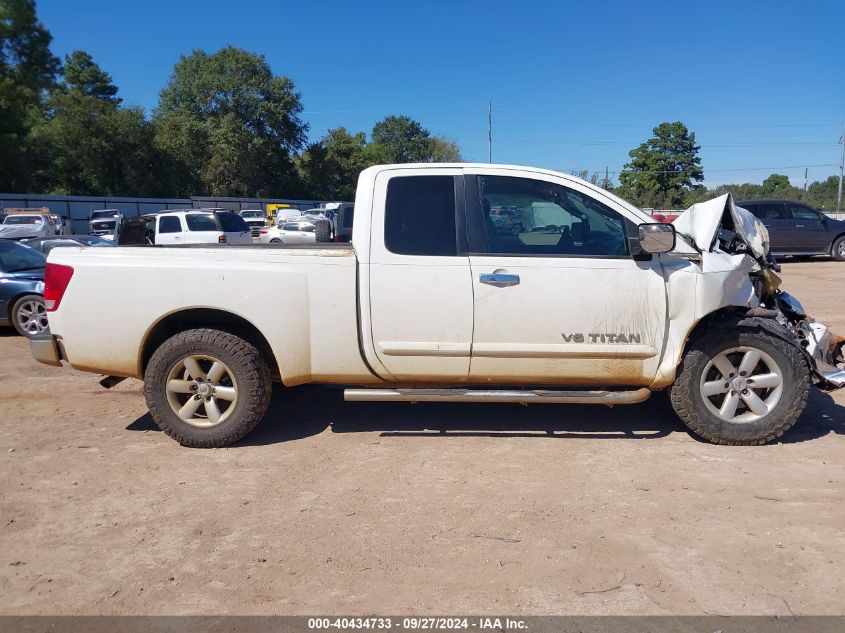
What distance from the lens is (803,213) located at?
1906cm

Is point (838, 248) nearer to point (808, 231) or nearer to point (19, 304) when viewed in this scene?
point (808, 231)

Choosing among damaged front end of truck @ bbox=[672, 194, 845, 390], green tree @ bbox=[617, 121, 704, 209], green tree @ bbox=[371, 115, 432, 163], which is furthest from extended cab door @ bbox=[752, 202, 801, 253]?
green tree @ bbox=[371, 115, 432, 163]

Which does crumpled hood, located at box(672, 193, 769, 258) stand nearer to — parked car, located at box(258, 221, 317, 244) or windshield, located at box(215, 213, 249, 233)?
windshield, located at box(215, 213, 249, 233)

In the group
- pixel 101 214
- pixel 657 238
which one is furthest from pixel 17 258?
pixel 101 214

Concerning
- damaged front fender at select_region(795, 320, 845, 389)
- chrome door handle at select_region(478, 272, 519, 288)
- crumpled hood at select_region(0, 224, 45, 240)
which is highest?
crumpled hood at select_region(0, 224, 45, 240)

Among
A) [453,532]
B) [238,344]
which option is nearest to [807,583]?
[453,532]

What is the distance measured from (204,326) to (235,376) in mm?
507

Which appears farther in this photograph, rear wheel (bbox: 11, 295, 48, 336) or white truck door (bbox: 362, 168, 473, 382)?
rear wheel (bbox: 11, 295, 48, 336)

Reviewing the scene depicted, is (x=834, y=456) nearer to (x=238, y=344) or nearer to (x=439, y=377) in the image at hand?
(x=439, y=377)

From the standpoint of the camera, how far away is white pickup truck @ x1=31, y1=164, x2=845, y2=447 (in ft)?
14.7

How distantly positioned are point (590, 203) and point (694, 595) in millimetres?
2606

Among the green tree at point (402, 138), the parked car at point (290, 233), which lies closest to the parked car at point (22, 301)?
the parked car at point (290, 233)

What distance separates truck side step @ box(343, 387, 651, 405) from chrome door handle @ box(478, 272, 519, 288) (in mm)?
746

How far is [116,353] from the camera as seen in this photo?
471cm
